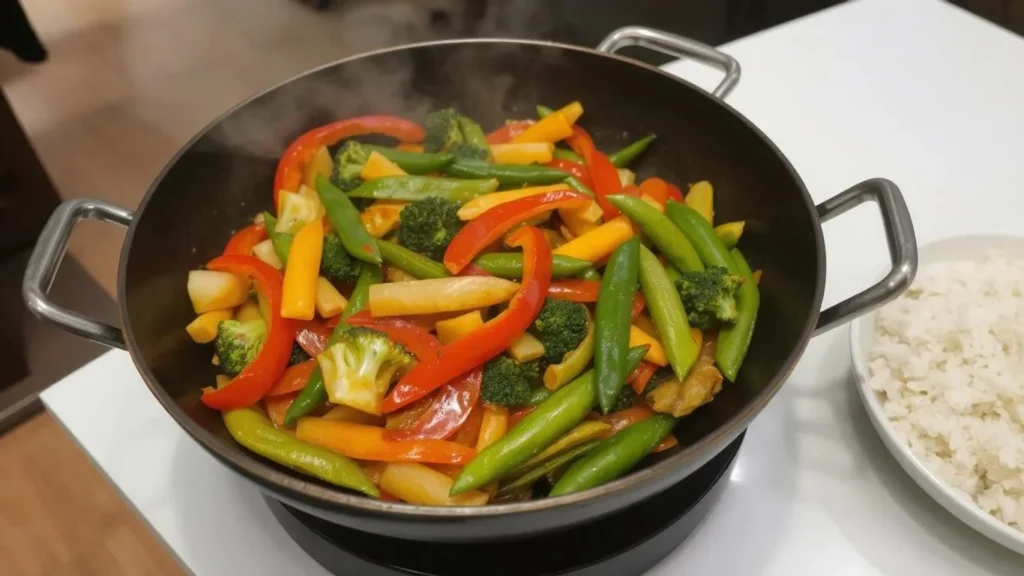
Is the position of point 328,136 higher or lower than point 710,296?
higher

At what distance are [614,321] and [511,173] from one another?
37cm

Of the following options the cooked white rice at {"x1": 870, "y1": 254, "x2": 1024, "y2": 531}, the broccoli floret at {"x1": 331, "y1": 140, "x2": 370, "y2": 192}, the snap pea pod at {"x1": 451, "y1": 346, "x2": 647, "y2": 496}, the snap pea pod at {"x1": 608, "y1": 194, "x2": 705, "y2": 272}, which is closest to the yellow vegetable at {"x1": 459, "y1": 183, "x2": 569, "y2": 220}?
the snap pea pod at {"x1": 608, "y1": 194, "x2": 705, "y2": 272}

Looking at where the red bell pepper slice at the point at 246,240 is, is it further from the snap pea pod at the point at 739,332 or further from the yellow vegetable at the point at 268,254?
the snap pea pod at the point at 739,332

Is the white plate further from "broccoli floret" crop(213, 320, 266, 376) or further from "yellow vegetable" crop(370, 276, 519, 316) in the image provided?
"broccoli floret" crop(213, 320, 266, 376)

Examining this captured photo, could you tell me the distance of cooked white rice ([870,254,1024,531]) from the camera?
3.42ft

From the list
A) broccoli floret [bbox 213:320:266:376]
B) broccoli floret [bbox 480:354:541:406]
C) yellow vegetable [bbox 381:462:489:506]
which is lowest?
yellow vegetable [bbox 381:462:489:506]

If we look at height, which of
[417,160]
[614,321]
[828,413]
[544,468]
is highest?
[417,160]

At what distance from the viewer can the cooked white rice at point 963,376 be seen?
104 cm

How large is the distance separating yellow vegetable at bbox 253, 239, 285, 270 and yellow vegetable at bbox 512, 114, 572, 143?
47 cm

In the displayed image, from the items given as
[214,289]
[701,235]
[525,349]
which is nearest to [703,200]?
[701,235]

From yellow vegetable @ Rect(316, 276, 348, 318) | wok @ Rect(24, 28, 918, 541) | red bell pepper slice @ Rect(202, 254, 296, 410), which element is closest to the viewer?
wok @ Rect(24, 28, 918, 541)

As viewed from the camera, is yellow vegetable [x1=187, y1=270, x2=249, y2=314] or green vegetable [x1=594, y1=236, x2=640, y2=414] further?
yellow vegetable [x1=187, y1=270, x2=249, y2=314]

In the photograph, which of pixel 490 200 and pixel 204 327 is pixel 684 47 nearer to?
pixel 490 200

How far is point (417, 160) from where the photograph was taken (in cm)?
133
